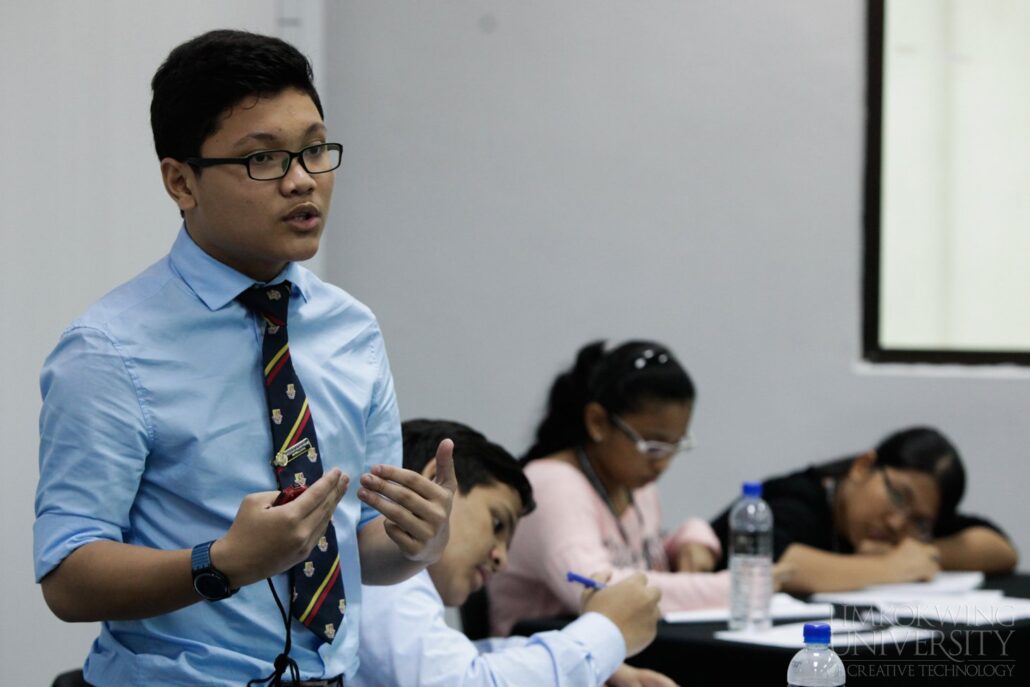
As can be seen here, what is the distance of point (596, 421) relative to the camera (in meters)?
2.85

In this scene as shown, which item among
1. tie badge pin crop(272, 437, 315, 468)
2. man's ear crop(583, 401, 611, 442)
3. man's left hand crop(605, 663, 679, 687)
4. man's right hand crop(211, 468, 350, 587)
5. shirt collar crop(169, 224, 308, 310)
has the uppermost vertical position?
shirt collar crop(169, 224, 308, 310)

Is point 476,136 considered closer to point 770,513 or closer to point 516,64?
point 516,64

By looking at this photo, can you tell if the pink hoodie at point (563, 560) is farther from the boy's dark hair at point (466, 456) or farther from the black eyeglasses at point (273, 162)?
the black eyeglasses at point (273, 162)

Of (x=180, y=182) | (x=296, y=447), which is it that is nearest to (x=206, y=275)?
(x=180, y=182)

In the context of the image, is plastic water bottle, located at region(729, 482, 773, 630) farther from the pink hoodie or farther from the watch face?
the watch face

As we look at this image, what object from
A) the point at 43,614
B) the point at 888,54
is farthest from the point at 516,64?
the point at 43,614

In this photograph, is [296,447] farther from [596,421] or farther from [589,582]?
[596,421]

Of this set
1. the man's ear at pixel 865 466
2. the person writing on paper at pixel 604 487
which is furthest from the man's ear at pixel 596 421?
the man's ear at pixel 865 466

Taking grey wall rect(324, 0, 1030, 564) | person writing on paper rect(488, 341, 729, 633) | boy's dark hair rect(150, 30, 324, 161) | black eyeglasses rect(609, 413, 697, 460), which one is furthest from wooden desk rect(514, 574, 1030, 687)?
grey wall rect(324, 0, 1030, 564)

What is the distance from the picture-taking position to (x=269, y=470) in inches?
50.8

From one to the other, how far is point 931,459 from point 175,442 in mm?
2402

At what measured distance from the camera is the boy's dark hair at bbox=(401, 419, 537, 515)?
193 centimetres

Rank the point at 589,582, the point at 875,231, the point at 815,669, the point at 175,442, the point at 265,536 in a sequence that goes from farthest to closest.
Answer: the point at 875,231, the point at 589,582, the point at 815,669, the point at 175,442, the point at 265,536

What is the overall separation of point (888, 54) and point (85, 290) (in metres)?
2.69
